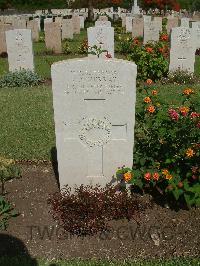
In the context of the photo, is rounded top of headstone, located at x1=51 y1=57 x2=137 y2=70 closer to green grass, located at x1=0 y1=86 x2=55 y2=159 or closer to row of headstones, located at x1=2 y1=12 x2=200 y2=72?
green grass, located at x1=0 y1=86 x2=55 y2=159

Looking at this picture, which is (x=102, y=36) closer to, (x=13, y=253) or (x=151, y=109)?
(x=151, y=109)

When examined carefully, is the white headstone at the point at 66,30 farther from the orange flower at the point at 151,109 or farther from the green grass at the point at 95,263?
the green grass at the point at 95,263

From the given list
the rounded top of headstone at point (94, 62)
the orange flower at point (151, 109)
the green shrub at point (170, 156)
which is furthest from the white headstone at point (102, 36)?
the rounded top of headstone at point (94, 62)

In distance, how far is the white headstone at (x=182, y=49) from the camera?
36.0ft

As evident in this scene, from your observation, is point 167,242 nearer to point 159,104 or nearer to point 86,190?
point 86,190

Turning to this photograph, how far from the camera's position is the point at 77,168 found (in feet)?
14.3

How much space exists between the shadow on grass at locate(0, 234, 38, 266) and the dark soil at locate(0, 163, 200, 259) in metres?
0.04

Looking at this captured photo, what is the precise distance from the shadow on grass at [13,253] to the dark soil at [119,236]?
0.04 m

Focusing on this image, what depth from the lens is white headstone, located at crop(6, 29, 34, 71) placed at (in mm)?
10828

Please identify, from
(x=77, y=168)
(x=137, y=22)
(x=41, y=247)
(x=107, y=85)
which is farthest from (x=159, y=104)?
(x=137, y=22)

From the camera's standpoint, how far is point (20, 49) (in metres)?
11.1

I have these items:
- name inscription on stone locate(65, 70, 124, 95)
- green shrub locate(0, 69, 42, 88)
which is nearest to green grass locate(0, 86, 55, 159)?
green shrub locate(0, 69, 42, 88)

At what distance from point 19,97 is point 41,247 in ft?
18.3

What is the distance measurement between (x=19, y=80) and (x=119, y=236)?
23.9 feet
